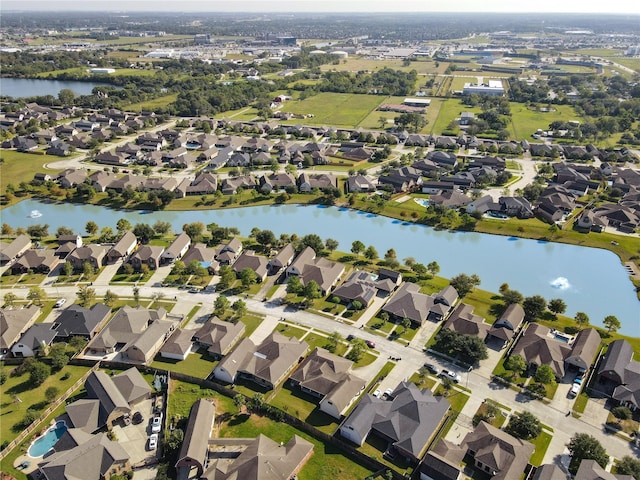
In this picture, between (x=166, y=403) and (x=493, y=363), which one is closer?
(x=166, y=403)

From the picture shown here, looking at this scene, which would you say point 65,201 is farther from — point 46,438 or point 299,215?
point 46,438

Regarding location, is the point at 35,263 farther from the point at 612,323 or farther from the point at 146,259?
the point at 612,323

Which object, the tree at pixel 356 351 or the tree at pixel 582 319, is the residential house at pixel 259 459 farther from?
the tree at pixel 582 319

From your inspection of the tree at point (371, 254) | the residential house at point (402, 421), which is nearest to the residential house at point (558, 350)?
the residential house at point (402, 421)

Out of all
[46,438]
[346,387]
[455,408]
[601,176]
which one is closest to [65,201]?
[46,438]

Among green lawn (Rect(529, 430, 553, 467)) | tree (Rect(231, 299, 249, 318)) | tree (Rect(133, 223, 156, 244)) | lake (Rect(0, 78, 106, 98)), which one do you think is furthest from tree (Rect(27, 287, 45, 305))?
lake (Rect(0, 78, 106, 98))

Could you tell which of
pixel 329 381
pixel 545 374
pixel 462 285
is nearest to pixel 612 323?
pixel 545 374
